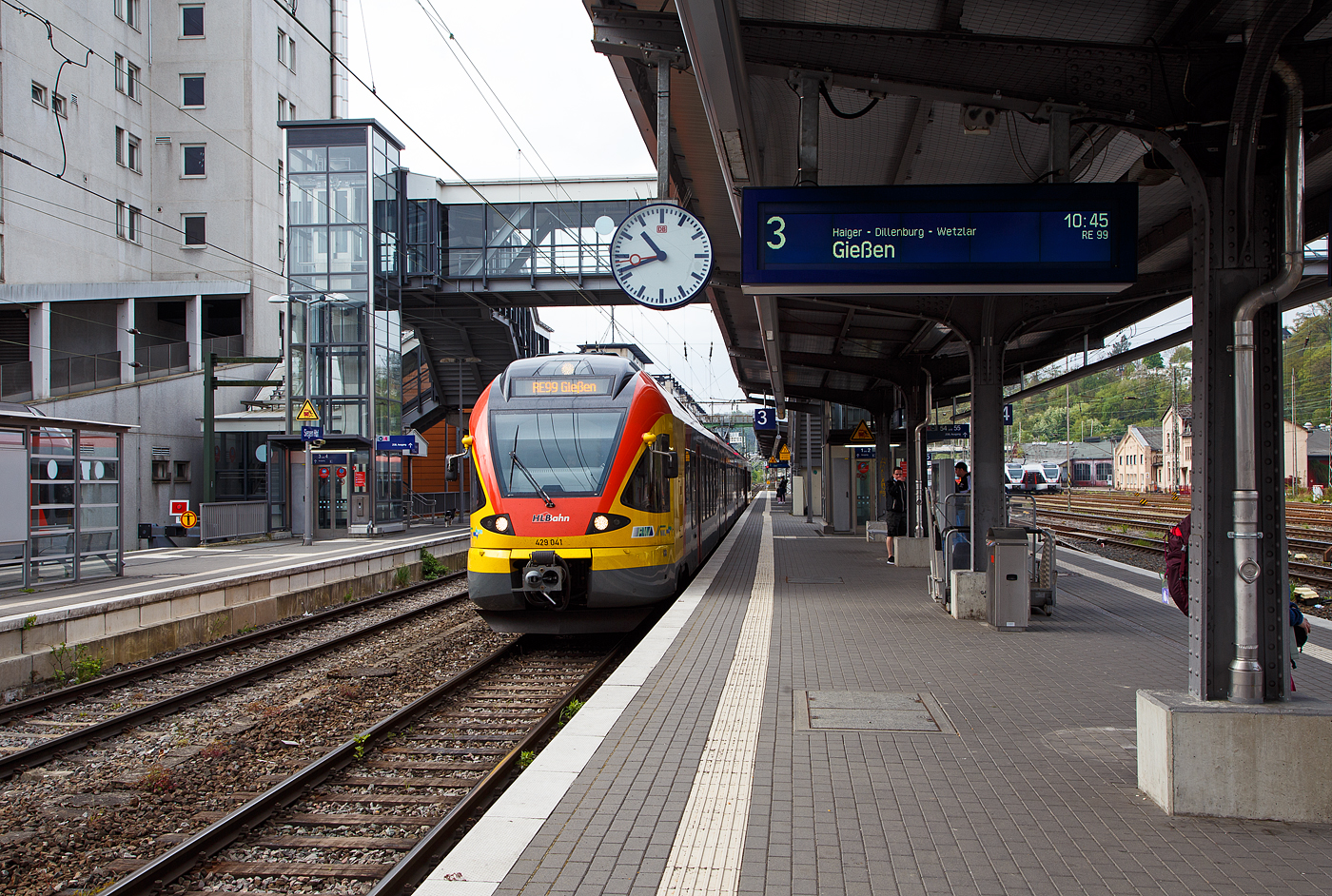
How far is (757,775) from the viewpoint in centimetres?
507

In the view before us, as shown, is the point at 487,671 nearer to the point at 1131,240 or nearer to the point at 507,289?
the point at 1131,240

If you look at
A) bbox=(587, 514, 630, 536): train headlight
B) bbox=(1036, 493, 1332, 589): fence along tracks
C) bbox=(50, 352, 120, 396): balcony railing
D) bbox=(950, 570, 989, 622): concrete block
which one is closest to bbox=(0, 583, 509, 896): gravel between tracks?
bbox=(587, 514, 630, 536): train headlight

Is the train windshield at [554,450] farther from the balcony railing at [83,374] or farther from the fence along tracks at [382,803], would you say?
the balcony railing at [83,374]

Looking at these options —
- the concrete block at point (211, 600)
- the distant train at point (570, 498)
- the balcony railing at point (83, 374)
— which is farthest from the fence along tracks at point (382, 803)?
the balcony railing at point (83, 374)

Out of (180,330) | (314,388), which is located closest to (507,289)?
(314,388)

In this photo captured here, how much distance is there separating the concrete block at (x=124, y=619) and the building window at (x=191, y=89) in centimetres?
3475

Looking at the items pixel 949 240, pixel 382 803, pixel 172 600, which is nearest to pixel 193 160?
pixel 172 600

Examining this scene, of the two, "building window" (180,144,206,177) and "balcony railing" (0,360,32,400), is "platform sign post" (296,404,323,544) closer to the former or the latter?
"balcony railing" (0,360,32,400)

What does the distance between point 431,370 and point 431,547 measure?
649 inches

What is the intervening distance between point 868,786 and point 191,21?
4404cm

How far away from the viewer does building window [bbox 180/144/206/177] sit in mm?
38750

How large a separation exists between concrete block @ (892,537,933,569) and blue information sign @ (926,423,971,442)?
A: 75.8 inches

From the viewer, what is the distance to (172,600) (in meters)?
11.7

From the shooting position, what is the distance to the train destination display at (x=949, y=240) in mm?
5723
